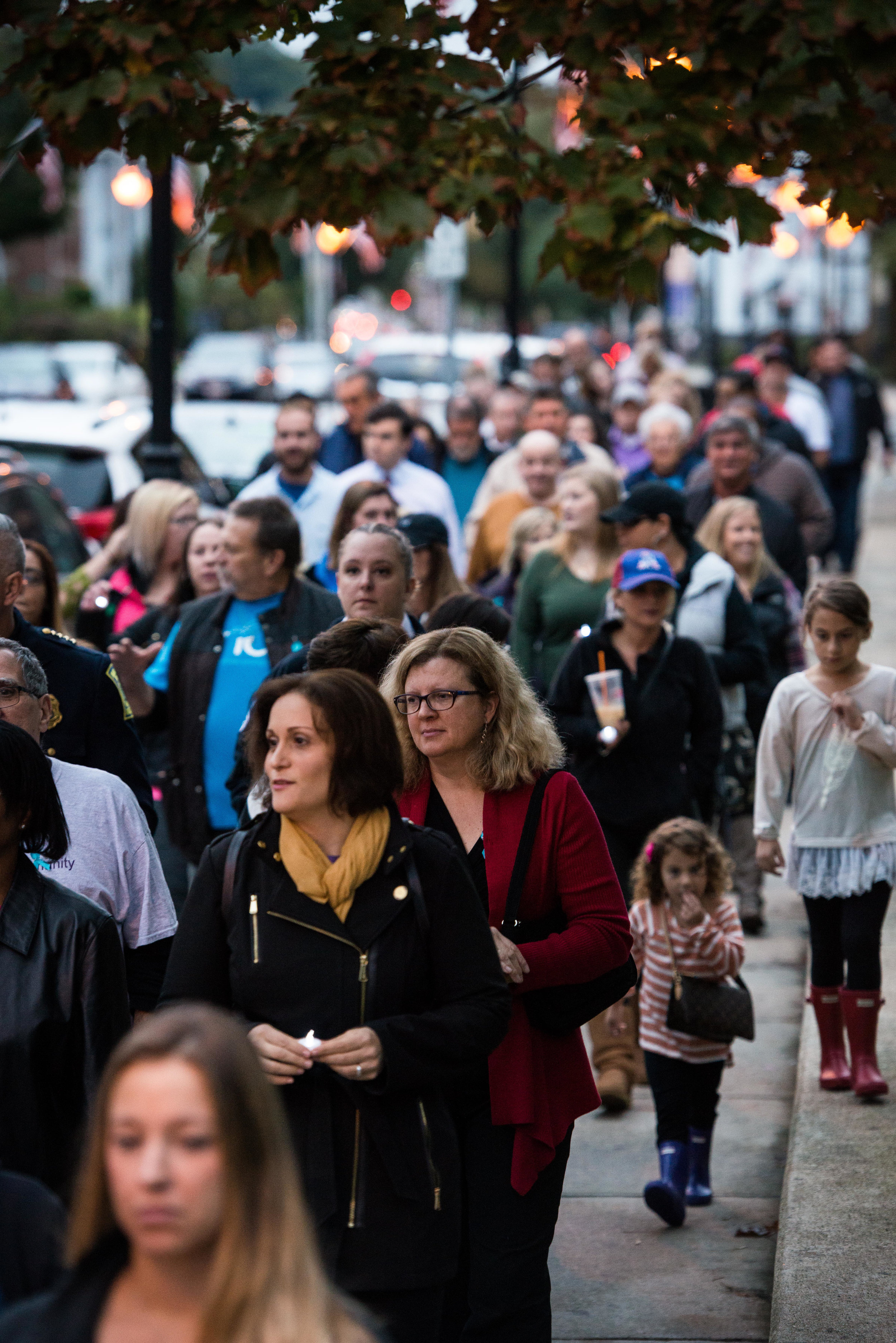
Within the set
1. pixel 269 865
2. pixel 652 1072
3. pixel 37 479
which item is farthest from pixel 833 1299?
pixel 37 479

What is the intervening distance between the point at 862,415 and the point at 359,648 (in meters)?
13.0

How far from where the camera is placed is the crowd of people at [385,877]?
233cm

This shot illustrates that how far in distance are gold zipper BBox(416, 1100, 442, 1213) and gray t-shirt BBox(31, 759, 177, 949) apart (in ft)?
3.26

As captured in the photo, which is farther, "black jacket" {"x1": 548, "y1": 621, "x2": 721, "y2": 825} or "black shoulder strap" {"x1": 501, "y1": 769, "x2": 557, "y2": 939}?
"black jacket" {"x1": 548, "y1": 621, "x2": 721, "y2": 825}

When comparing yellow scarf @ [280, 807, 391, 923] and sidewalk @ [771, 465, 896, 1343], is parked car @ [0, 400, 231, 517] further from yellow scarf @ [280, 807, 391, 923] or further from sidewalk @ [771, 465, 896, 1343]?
yellow scarf @ [280, 807, 391, 923]

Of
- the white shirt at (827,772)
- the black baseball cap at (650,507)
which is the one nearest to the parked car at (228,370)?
the black baseball cap at (650,507)

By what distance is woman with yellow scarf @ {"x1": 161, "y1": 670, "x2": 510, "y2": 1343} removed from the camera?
138 inches

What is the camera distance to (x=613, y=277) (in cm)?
577

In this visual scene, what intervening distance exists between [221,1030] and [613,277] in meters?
3.90

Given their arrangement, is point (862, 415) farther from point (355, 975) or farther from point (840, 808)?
point (355, 975)

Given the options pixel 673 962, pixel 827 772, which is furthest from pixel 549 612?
pixel 673 962

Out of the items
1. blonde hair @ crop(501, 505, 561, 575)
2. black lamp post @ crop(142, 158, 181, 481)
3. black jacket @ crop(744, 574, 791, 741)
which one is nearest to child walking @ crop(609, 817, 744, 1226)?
black jacket @ crop(744, 574, 791, 741)

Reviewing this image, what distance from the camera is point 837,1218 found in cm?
532

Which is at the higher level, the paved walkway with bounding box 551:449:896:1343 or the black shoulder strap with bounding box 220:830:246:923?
the black shoulder strap with bounding box 220:830:246:923
